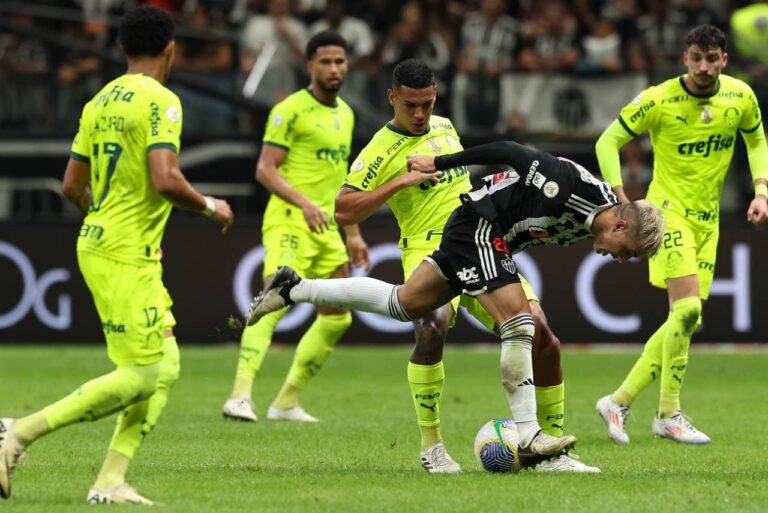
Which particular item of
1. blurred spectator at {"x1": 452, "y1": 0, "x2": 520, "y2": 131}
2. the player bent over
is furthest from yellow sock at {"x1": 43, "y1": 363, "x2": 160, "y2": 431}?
blurred spectator at {"x1": 452, "y1": 0, "x2": 520, "y2": 131}

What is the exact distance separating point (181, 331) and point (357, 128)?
3.49m

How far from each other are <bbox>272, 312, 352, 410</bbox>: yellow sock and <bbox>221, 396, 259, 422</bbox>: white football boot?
0.27 m

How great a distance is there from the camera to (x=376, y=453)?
8977 millimetres

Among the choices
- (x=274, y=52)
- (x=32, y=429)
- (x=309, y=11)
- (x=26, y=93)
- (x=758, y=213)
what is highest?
(x=309, y=11)

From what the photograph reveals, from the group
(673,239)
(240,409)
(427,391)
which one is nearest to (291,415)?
(240,409)

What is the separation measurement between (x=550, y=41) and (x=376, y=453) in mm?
11162

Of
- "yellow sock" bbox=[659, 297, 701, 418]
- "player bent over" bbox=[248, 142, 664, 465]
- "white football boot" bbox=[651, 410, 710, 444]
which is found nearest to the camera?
"player bent over" bbox=[248, 142, 664, 465]

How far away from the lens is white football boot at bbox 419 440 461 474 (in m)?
8.14

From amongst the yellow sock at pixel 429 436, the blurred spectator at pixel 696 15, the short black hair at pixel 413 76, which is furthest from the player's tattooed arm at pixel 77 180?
the blurred spectator at pixel 696 15

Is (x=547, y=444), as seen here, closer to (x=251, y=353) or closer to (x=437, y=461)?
(x=437, y=461)

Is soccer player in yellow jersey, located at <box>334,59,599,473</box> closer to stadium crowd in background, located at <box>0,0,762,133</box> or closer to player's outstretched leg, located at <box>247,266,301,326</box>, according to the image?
player's outstretched leg, located at <box>247,266,301,326</box>

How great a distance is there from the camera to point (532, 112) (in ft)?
59.1

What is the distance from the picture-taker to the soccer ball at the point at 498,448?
7984 millimetres

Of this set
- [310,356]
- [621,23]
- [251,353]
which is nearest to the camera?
[310,356]
